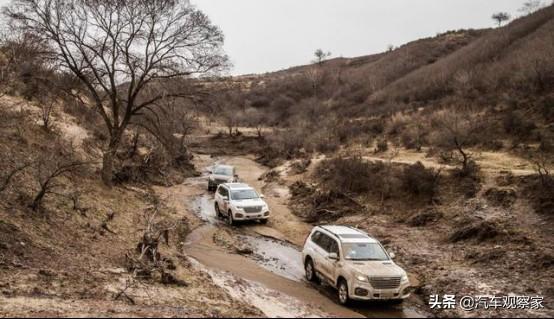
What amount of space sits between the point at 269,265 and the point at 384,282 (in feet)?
18.1

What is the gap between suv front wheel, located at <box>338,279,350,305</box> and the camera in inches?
462

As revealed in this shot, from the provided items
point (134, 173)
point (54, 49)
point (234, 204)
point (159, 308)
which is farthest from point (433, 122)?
point (159, 308)

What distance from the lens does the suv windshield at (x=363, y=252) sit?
1245 cm

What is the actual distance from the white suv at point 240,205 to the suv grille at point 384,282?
36.1ft

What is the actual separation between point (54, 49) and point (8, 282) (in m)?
13.6

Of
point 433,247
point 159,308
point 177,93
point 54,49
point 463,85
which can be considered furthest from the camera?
point 463,85

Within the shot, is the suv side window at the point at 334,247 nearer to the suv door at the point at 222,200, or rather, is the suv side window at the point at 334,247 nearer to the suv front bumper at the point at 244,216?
the suv front bumper at the point at 244,216

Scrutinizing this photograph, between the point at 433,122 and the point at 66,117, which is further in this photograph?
the point at 433,122

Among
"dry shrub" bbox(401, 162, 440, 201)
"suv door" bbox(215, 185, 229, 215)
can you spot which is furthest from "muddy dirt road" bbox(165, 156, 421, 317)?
"dry shrub" bbox(401, 162, 440, 201)

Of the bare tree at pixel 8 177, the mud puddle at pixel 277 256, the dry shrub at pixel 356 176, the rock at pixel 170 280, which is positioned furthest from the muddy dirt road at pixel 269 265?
the bare tree at pixel 8 177

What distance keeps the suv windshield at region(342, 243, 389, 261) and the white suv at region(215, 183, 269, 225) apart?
31.6ft

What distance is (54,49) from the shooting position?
2092 centimetres

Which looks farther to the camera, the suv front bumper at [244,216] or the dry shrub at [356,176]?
the dry shrub at [356,176]

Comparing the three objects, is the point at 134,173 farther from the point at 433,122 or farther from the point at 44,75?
the point at 433,122
